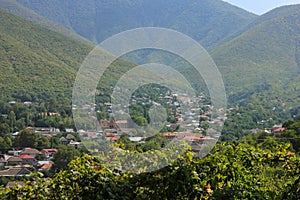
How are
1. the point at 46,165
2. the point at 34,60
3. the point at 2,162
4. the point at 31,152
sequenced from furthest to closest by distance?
the point at 34,60, the point at 31,152, the point at 2,162, the point at 46,165

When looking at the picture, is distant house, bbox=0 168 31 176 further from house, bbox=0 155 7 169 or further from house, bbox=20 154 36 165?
house, bbox=20 154 36 165

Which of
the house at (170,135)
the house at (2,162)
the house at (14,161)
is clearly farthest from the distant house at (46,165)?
the house at (170,135)

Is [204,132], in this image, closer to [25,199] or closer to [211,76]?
[211,76]

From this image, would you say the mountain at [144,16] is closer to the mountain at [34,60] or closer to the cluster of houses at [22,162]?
the mountain at [34,60]

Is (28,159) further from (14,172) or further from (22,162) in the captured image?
(14,172)

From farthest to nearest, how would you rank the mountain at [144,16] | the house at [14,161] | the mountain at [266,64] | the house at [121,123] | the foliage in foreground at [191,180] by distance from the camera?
the mountain at [144,16] < the mountain at [266,64] < the house at [14,161] < the house at [121,123] < the foliage in foreground at [191,180]

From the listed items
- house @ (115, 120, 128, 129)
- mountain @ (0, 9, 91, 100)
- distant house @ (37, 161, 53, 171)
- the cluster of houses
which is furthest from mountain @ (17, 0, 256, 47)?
house @ (115, 120, 128, 129)

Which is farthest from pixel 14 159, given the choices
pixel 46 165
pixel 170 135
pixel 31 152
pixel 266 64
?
pixel 266 64
